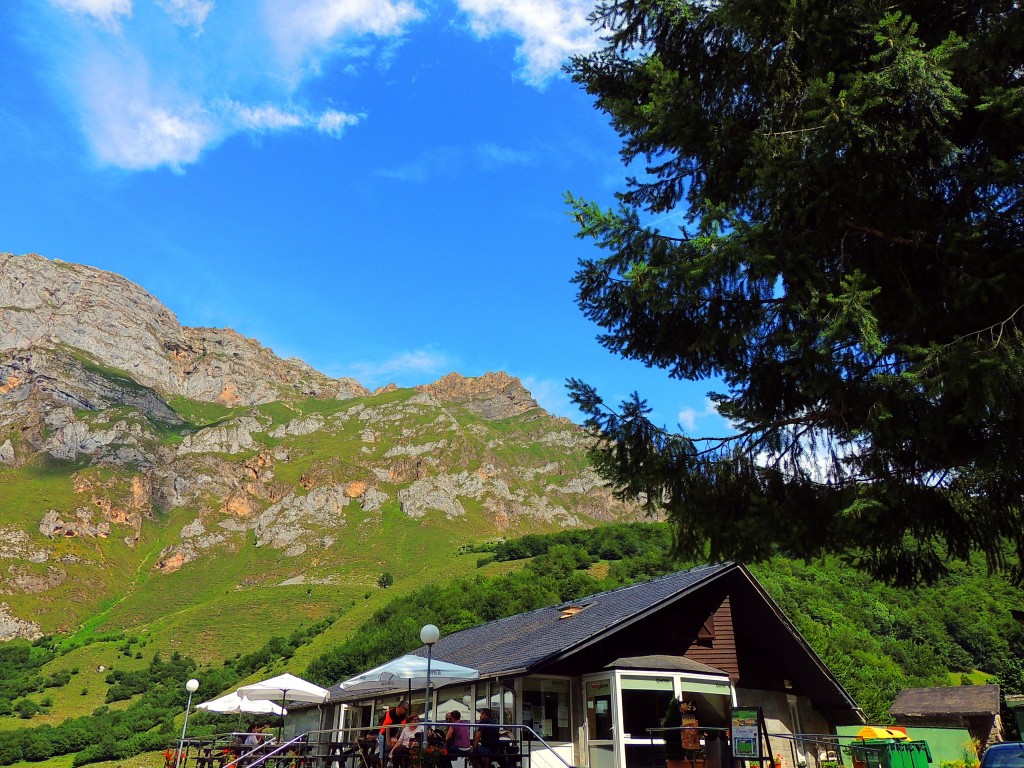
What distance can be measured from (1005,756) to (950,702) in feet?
116

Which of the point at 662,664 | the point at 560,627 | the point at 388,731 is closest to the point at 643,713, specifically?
the point at 662,664

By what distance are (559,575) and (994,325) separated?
286 ft

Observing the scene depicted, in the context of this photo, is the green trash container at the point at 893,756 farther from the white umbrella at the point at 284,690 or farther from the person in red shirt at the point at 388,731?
the white umbrella at the point at 284,690

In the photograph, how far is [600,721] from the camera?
52.0ft

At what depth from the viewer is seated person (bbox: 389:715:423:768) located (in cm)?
1099

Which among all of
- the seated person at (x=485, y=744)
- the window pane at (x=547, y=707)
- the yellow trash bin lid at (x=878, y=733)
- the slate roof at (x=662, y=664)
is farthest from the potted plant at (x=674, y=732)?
the yellow trash bin lid at (x=878, y=733)

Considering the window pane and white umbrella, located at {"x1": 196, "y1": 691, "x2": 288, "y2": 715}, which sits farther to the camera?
white umbrella, located at {"x1": 196, "y1": 691, "x2": 288, "y2": 715}

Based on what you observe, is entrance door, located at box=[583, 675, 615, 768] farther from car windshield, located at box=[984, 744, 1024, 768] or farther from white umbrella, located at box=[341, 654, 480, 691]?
car windshield, located at box=[984, 744, 1024, 768]

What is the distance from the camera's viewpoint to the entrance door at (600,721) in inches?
606

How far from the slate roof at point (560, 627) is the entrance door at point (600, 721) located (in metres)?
1.09

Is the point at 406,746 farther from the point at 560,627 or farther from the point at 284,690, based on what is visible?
the point at 560,627

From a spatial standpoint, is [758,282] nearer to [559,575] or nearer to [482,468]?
[559,575]

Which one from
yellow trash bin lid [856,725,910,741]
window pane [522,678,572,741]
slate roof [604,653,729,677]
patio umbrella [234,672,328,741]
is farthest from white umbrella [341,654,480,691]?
yellow trash bin lid [856,725,910,741]

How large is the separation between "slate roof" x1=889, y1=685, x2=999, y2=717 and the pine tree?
32.7m
